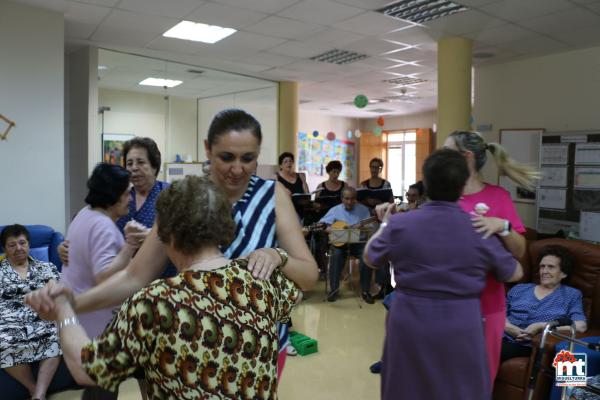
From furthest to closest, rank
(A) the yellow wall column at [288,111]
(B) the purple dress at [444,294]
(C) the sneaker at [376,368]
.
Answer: (A) the yellow wall column at [288,111] < (C) the sneaker at [376,368] < (B) the purple dress at [444,294]

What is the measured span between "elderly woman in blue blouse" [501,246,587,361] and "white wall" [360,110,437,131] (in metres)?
9.41

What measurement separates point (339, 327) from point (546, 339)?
2337mm

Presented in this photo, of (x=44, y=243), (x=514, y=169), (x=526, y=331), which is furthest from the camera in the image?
(x=44, y=243)

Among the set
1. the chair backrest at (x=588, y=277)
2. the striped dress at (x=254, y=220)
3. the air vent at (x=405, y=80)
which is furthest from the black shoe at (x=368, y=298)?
the striped dress at (x=254, y=220)

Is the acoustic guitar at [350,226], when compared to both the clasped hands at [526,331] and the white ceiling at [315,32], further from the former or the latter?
the clasped hands at [526,331]

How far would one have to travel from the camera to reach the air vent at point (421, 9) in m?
4.45

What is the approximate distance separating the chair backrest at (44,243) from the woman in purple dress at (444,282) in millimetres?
3449

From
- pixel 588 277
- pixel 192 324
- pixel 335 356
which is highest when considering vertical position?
pixel 192 324

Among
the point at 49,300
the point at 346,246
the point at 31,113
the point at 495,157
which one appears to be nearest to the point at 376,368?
the point at 495,157

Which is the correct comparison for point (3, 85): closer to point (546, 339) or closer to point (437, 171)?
point (437, 171)

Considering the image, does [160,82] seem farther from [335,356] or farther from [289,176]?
[335,356]

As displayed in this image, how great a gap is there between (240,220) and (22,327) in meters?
2.52

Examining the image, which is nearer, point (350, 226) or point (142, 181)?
point (142, 181)

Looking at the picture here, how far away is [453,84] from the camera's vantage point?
5.61 metres
